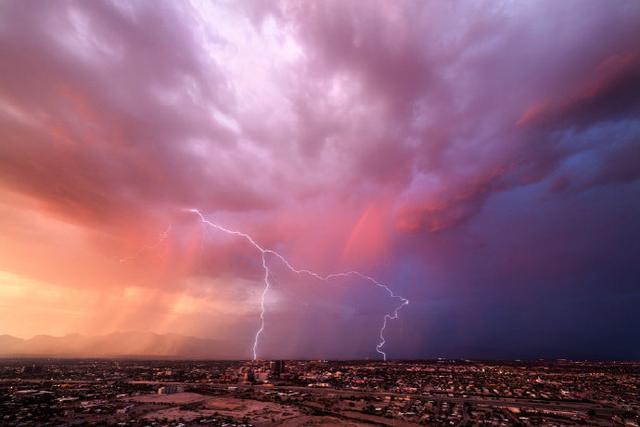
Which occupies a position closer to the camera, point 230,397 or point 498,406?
point 498,406

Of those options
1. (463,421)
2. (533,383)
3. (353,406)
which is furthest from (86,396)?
(533,383)

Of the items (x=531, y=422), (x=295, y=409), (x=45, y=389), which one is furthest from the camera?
(x=45, y=389)

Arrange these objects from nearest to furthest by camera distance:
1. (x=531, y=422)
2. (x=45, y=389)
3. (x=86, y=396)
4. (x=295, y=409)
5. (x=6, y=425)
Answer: (x=6, y=425) → (x=531, y=422) → (x=295, y=409) → (x=86, y=396) → (x=45, y=389)

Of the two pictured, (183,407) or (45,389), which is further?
(45,389)

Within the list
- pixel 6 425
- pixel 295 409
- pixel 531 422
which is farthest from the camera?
pixel 295 409

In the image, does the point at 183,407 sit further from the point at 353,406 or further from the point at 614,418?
the point at 614,418

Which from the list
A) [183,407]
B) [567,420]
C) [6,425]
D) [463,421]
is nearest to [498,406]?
[567,420]

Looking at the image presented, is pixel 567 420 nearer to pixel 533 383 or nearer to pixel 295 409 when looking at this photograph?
pixel 295 409

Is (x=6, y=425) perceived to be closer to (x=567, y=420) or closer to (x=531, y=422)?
(x=531, y=422)

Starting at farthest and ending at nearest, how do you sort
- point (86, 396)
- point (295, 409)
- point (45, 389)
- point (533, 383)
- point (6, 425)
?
point (533, 383)
point (45, 389)
point (86, 396)
point (295, 409)
point (6, 425)
